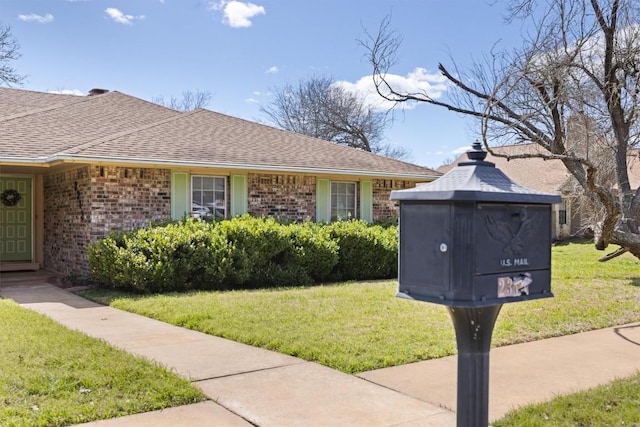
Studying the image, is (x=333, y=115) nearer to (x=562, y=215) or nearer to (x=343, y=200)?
(x=562, y=215)

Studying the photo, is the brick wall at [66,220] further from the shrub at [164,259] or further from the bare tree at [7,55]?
the bare tree at [7,55]

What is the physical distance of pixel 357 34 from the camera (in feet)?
36.0

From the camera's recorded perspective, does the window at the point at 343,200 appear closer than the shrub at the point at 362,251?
No

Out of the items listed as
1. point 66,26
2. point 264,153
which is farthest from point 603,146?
point 66,26

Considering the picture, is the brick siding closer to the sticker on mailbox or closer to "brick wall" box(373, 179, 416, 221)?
"brick wall" box(373, 179, 416, 221)

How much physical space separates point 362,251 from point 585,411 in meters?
8.82

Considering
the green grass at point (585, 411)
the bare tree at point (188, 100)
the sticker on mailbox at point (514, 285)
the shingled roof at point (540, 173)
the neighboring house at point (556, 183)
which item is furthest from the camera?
the bare tree at point (188, 100)

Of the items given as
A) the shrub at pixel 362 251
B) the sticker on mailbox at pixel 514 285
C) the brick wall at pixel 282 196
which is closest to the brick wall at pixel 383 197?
the brick wall at pixel 282 196

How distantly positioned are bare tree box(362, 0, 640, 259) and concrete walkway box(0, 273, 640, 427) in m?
3.38

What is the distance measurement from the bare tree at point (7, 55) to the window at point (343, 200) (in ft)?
47.7

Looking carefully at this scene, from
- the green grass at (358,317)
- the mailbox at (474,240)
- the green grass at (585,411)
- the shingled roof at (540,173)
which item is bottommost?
the green grass at (358,317)

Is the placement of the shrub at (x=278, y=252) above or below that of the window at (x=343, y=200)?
below

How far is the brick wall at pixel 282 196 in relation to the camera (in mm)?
13688

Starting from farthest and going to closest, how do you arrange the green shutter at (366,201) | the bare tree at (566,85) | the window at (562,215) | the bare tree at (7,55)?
the window at (562,215) → the bare tree at (7,55) → the green shutter at (366,201) → the bare tree at (566,85)
